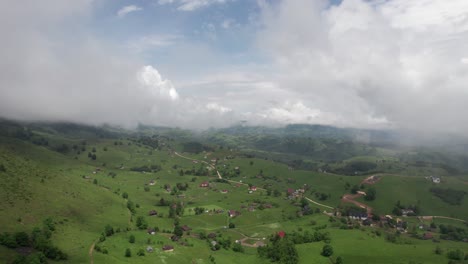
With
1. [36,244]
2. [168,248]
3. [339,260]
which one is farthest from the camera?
[339,260]

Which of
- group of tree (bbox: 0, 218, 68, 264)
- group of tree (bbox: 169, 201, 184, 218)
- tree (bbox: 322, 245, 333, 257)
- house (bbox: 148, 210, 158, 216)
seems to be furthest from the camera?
group of tree (bbox: 169, 201, 184, 218)

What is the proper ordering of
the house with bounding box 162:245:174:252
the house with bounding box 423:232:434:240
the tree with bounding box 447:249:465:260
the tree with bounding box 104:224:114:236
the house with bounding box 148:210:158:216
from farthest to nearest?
1. the house with bounding box 148:210:158:216
2. the house with bounding box 423:232:434:240
3. the tree with bounding box 447:249:465:260
4. the tree with bounding box 104:224:114:236
5. the house with bounding box 162:245:174:252

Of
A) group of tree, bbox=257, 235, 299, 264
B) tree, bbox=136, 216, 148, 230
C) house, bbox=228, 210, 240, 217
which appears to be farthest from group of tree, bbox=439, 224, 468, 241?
tree, bbox=136, 216, 148, 230

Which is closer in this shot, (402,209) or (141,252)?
(141,252)

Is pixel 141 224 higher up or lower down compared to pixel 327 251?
higher up

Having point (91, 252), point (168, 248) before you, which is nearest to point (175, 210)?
point (168, 248)

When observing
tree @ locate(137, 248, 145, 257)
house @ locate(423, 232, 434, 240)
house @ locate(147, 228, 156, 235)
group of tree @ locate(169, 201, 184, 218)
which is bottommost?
group of tree @ locate(169, 201, 184, 218)

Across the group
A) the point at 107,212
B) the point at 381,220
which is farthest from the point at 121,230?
the point at 381,220

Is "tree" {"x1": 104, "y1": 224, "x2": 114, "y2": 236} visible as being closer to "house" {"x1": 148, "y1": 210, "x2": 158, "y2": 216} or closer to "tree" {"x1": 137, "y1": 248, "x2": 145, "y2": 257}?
"tree" {"x1": 137, "y1": 248, "x2": 145, "y2": 257}

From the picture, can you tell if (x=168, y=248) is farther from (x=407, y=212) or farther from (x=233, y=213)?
(x=407, y=212)

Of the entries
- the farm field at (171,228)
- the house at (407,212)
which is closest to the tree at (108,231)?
the farm field at (171,228)

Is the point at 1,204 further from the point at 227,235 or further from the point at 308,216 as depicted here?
the point at 308,216
